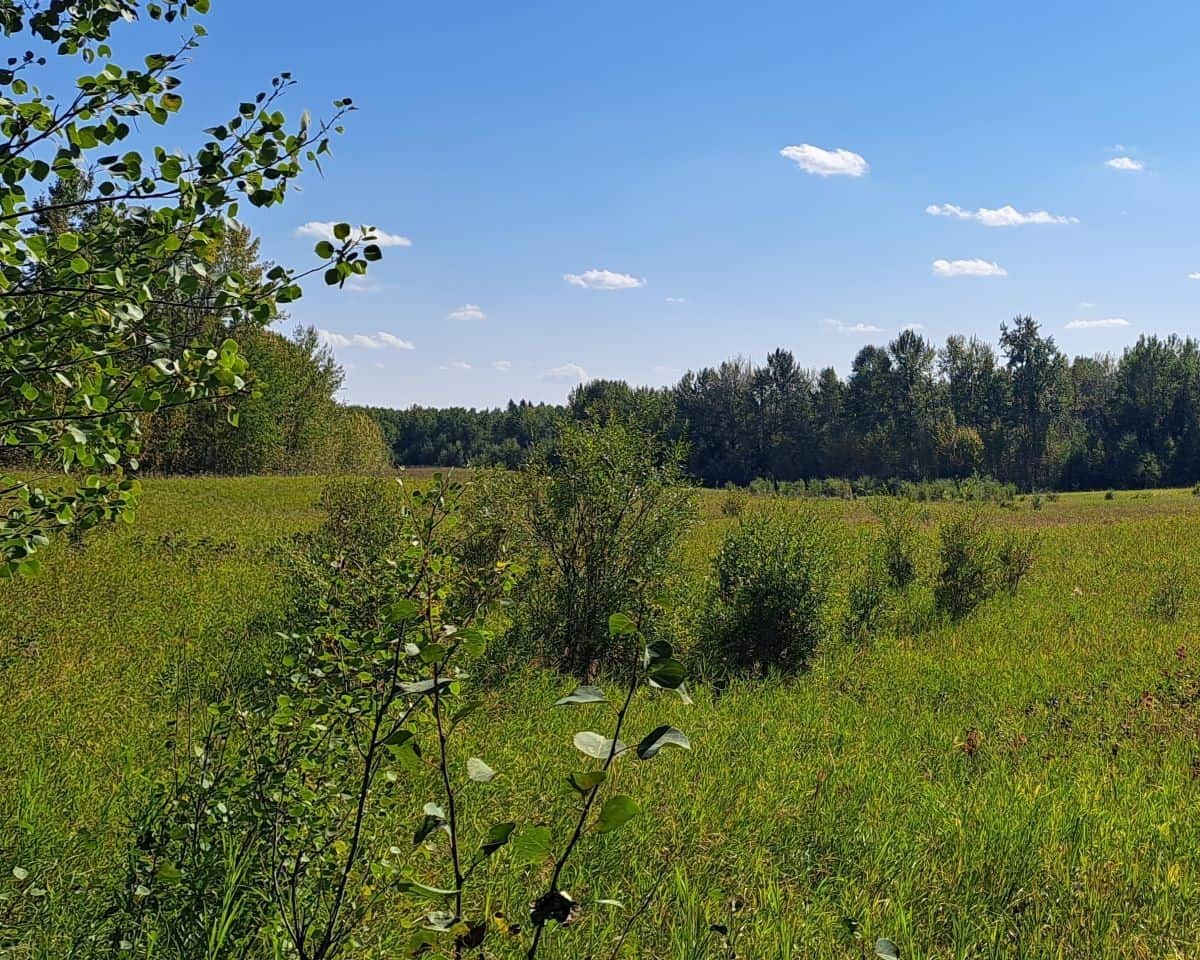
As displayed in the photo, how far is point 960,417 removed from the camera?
2815 inches

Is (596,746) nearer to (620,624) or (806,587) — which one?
(620,624)

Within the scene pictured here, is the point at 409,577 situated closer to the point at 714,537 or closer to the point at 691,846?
the point at 691,846

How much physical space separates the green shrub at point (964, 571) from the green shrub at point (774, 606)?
2.96m

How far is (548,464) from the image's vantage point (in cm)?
877

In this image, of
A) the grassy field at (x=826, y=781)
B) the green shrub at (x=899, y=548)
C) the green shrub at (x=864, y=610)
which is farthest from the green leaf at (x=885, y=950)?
the green shrub at (x=899, y=548)

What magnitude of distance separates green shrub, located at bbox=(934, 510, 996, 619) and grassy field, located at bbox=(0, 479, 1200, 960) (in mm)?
604

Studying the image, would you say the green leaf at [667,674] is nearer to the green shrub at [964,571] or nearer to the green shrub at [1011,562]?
the green shrub at [964,571]

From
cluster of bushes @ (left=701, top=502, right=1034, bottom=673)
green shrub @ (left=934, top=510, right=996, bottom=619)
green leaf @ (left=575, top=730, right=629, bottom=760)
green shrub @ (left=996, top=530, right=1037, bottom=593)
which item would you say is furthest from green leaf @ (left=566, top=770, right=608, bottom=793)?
Answer: green shrub @ (left=996, top=530, right=1037, bottom=593)

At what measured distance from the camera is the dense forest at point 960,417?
6169 cm

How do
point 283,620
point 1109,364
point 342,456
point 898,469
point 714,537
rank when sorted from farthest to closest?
1. point 1109,364
2. point 898,469
3. point 342,456
4. point 714,537
5. point 283,620

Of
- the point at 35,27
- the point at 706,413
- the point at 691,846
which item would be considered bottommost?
the point at 691,846

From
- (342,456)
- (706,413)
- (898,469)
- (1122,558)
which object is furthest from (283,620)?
(706,413)

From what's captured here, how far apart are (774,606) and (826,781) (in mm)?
3560

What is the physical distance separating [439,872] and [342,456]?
50.8 metres
